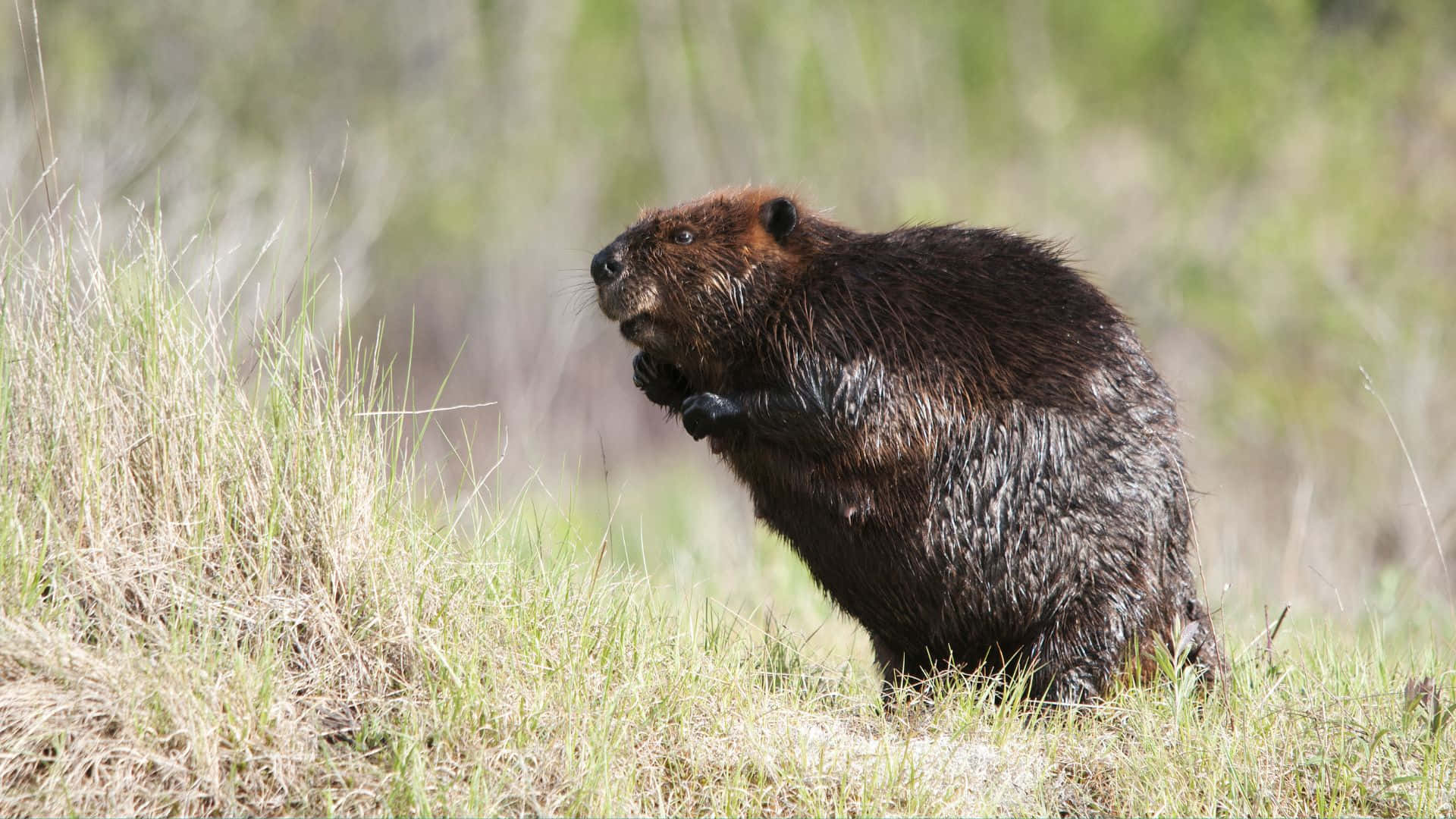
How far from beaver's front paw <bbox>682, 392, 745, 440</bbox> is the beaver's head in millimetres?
272

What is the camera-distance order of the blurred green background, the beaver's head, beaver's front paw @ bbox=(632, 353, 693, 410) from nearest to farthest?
1. the beaver's head
2. beaver's front paw @ bbox=(632, 353, 693, 410)
3. the blurred green background

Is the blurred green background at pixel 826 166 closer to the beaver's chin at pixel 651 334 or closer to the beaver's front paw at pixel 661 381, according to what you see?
the beaver's front paw at pixel 661 381

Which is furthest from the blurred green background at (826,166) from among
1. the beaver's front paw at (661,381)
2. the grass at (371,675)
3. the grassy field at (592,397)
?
the grass at (371,675)

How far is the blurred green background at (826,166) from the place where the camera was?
10.1 metres

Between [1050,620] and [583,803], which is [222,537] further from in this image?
[1050,620]

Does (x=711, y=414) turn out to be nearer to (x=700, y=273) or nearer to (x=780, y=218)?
(x=700, y=273)

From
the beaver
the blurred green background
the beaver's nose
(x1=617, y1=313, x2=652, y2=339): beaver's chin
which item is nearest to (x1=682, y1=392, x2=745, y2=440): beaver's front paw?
the beaver

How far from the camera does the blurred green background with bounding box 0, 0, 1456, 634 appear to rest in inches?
400

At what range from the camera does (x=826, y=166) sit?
16016 millimetres

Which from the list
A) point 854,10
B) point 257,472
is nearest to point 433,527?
point 257,472

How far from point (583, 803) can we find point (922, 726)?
3.04 ft

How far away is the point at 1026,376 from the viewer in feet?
11.4

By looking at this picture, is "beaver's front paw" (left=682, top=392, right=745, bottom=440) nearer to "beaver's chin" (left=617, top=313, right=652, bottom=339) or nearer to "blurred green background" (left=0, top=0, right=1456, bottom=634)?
"beaver's chin" (left=617, top=313, right=652, bottom=339)

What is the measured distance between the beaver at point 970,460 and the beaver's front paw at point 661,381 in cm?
27
